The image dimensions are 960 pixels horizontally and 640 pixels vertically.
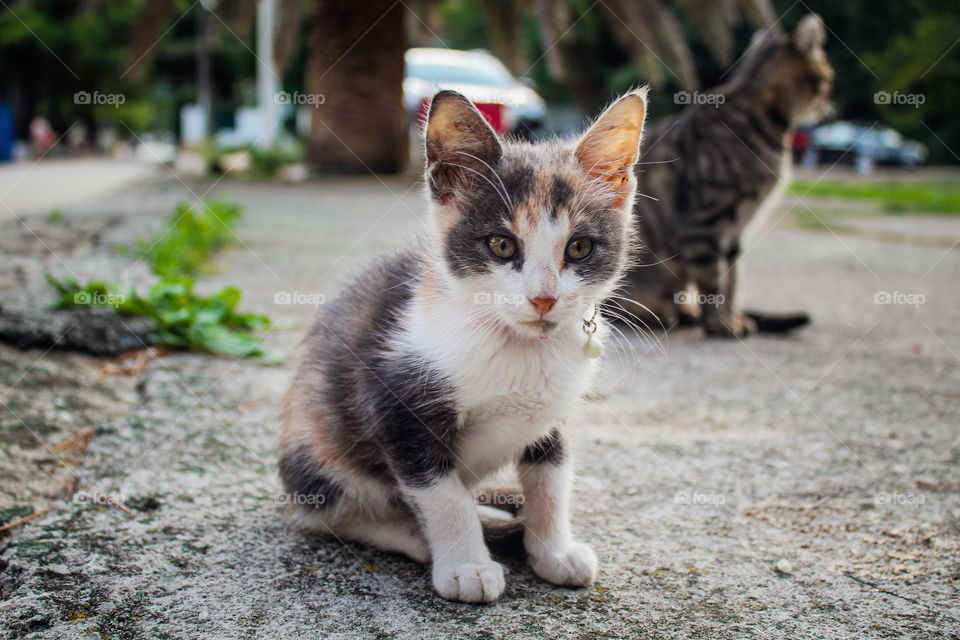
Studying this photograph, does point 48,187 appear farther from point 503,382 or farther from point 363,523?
point 503,382

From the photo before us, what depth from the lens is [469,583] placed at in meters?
1.78

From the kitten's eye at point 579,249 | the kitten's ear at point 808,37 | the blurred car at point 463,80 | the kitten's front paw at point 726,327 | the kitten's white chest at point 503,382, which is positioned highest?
the blurred car at point 463,80

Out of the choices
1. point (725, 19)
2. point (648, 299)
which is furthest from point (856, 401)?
point (725, 19)

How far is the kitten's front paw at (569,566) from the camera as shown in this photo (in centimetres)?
188

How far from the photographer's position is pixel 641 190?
456 cm

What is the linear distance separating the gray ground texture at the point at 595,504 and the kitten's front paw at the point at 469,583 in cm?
3

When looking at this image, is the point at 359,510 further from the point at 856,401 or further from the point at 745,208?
the point at 745,208

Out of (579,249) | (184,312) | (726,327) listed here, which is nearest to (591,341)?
(579,249)

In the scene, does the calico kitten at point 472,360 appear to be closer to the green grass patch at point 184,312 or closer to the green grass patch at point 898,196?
the green grass patch at point 184,312

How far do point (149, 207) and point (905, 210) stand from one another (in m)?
9.31

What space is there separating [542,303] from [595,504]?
86cm

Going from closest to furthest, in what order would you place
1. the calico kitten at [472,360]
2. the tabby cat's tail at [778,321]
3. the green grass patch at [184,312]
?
the calico kitten at [472,360] < the green grass patch at [184,312] < the tabby cat's tail at [778,321]

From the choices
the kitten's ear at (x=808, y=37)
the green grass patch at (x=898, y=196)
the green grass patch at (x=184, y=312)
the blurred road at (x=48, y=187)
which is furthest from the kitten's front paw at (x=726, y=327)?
the green grass patch at (x=898, y=196)

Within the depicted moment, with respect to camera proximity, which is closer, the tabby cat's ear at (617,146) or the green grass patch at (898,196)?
the tabby cat's ear at (617,146)
